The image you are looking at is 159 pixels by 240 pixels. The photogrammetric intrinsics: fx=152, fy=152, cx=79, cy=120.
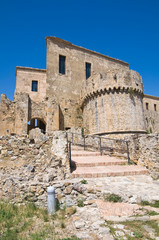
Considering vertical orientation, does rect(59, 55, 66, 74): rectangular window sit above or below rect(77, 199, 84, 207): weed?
above

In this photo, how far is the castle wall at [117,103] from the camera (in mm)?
13742

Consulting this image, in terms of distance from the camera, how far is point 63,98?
1820 cm

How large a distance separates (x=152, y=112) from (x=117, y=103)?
18155 mm

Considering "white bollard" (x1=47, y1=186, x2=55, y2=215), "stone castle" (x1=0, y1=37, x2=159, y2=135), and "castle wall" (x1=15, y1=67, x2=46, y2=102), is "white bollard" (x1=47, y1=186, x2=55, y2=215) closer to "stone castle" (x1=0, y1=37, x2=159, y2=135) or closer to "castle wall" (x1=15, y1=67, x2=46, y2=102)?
"stone castle" (x1=0, y1=37, x2=159, y2=135)

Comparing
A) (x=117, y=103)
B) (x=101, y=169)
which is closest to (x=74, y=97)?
(x=117, y=103)

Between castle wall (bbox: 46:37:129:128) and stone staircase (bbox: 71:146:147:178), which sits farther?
castle wall (bbox: 46:37:129:128)

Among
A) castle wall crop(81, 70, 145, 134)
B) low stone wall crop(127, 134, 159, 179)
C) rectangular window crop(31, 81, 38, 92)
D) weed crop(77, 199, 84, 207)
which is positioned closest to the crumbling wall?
rectangular window crop(31, 81, 38, 92)

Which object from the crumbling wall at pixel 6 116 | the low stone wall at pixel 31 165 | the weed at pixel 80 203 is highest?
the crumbling wall at pixel 6 116

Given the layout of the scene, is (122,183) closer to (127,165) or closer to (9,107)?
(127,165)

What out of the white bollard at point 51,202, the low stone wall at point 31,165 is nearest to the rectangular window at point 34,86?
the low stone wall at point 31,165

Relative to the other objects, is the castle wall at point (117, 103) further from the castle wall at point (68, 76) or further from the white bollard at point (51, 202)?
the white bollard at point (51, 202)

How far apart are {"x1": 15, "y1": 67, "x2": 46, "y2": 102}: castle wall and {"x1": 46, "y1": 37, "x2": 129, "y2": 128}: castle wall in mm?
1280

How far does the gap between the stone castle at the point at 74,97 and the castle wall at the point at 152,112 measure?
10.6m

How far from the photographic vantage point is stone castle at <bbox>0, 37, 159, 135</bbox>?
14055 mm
